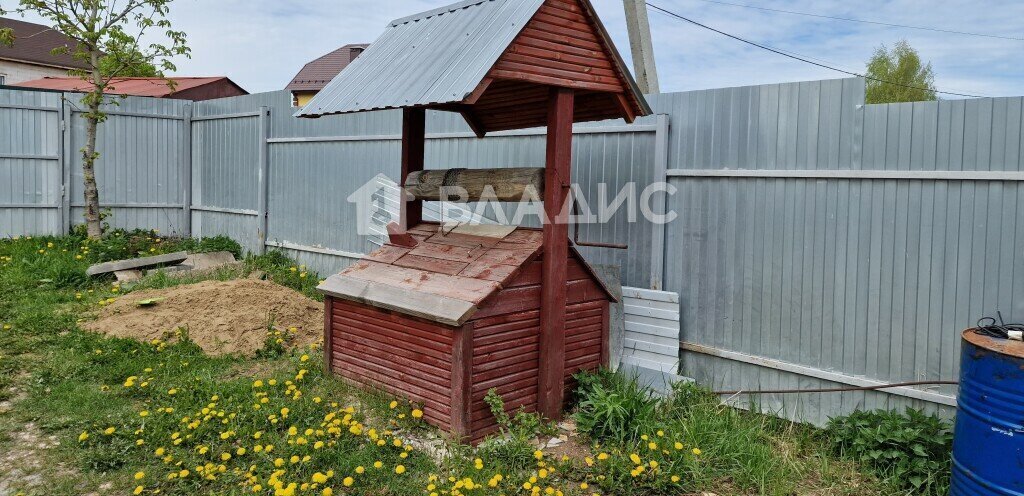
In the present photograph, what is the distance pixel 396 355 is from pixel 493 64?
6.45ft

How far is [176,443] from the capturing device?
4266 millimetres

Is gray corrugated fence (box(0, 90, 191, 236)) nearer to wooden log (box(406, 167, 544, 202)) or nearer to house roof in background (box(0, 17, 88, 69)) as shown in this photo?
wooden log (box(406, 167, 544, 202))

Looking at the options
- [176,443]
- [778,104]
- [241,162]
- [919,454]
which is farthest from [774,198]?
[241,162]

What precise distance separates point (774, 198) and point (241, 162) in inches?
314

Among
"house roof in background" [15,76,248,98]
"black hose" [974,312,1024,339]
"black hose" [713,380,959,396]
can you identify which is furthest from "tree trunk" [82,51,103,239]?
"house roof in background" [15,76,248,98]

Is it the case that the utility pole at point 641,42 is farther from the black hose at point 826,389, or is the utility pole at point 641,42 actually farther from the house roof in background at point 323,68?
the house roof in background at point 323,68

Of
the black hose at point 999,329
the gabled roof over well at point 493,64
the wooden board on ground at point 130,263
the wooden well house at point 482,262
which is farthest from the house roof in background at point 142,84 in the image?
the black hose at point 999,329

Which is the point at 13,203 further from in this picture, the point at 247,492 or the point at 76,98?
the point at 247,492

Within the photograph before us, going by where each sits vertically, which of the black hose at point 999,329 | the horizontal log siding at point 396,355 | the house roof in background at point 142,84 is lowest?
the horizontal log siding at point 396,355

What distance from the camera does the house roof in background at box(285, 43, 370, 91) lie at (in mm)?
30438

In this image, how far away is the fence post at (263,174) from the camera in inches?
396

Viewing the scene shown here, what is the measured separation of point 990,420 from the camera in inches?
137

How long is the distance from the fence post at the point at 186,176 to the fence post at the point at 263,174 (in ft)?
8.01

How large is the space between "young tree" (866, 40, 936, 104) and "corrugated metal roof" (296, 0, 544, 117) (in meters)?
31.2
